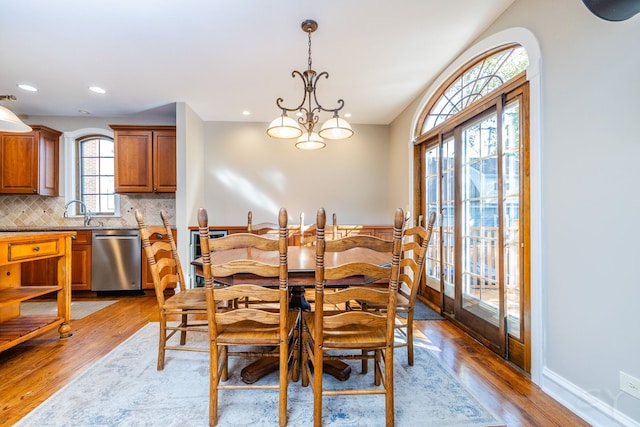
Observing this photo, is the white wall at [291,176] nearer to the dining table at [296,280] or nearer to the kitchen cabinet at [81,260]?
the kitchen cabinet at [81,260]

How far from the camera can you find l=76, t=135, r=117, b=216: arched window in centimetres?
452

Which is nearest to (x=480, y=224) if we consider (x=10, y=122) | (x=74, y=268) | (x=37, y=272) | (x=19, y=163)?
(x=10, y=122)

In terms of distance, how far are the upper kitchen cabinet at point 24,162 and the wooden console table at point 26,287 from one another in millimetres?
2109

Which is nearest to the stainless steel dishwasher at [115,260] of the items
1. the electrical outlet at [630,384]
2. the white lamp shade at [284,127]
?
the white lamp shade at [284,127]

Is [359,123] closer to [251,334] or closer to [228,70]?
[228,70]

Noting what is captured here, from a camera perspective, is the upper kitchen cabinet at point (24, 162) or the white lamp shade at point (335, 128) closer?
the white lamp shade at point (335, 128)

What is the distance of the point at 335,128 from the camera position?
2.31m

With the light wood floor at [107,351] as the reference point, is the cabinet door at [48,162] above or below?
above

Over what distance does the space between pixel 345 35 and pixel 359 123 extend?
8.08 feet

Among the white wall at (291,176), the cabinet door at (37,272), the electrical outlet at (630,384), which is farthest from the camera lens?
the white wall at (291,176)

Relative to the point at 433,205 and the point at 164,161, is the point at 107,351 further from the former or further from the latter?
the point at 433,205

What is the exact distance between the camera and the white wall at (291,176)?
15.4 feet

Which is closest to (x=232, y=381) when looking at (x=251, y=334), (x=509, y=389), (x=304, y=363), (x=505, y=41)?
(x=304, y=363)

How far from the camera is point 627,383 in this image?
1.36 m
